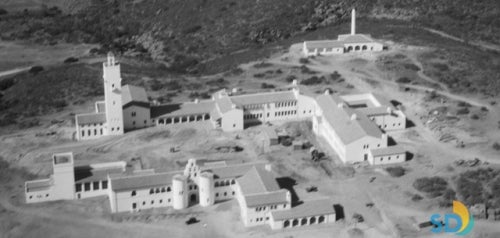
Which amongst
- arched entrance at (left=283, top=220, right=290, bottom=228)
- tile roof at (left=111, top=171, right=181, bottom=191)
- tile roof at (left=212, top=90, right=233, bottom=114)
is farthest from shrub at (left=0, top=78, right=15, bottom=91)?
arched entrance at (left=283, top=220, right=290, bottom=228)

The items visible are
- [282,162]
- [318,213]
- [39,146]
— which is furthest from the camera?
[39,146]

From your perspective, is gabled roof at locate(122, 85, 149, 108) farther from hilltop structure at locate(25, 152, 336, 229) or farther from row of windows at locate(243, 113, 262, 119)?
hilltop structure at locate(25, 152, 336, 229)

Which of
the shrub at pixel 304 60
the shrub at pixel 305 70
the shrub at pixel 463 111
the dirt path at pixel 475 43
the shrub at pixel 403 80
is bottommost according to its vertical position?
the shrub at pixel 463 111

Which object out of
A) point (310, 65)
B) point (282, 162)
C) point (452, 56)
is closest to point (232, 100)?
point (282, 162)

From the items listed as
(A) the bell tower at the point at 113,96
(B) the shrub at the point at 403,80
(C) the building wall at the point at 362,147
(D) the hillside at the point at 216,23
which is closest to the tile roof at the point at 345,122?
(C) the building wall at the point at 362,147

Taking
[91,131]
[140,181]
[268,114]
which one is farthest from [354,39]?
[140,181]

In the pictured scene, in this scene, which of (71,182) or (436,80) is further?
(436,80)

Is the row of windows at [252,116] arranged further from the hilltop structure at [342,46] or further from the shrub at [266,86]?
the hilltop structure at [342,46]

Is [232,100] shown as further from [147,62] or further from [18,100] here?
[147,62]
